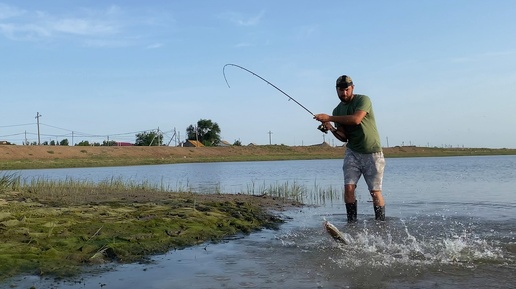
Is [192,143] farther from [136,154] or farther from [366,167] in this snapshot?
[366,167]

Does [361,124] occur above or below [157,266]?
above

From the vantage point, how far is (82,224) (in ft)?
23.2

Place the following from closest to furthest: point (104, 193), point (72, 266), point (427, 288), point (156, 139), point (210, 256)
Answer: point (427, 288) < point (72, 266) < point (210, 256) < point (104, 193) < point (156, 139)

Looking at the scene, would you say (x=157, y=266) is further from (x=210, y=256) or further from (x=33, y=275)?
(x=33, y=275)

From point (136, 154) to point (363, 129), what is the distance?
62734mm

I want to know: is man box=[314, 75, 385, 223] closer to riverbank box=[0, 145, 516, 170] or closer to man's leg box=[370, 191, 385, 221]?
man's leg box=[370, 191, 385, 221]

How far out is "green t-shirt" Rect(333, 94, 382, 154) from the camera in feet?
24.2

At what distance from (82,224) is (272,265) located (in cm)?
313

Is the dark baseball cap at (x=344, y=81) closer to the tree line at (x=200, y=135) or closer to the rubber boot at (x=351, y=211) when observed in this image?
the rubber boot at (x=351, y=211)

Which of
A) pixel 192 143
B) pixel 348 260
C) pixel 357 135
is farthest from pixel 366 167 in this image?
pixel 192 143

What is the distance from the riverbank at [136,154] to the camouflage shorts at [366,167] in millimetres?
43799

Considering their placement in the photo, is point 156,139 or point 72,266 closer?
point 72,266

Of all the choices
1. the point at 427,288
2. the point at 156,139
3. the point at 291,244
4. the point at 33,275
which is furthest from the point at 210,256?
the point at 156,139

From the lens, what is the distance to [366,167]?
7.59m
